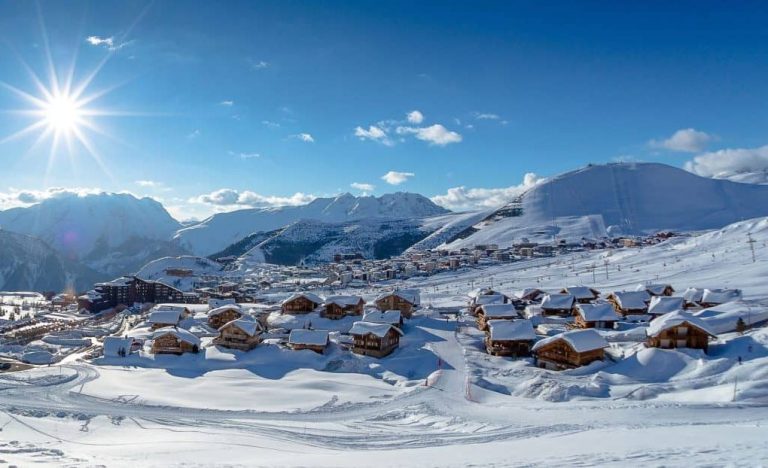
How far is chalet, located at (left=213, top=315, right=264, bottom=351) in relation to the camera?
4763 centimetres

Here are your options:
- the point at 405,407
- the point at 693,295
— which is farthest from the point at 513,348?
the point at 693,295

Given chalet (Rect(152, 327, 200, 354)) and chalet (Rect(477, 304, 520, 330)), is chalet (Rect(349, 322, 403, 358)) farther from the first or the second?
chalet (Rect(152, 327, 200, 354))

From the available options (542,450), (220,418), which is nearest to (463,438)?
(542,450)

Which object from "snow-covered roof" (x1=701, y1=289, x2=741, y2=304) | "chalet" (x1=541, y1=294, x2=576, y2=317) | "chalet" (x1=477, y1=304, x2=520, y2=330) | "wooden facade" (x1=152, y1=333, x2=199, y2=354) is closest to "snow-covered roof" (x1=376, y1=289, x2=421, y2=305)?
"chalet" (x1=477, y1=304, x2=520, y2=330)

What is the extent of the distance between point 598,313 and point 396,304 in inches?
938

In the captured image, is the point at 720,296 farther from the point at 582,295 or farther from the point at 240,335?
the point at 240,335

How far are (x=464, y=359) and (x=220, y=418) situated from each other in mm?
21524

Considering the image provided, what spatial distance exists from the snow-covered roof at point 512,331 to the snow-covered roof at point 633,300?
17.4 metres

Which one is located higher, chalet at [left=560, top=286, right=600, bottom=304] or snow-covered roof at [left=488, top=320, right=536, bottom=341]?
chalet at [left=560, top=286, right=600, bottom=304]

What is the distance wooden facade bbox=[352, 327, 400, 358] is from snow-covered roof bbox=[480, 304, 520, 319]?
12003mm

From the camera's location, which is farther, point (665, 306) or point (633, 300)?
point (633, 300)

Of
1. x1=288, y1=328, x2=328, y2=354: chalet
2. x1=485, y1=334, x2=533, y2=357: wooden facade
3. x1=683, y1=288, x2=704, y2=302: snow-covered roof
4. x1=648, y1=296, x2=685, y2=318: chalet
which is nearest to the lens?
x1=485, y1=334, x2=533, y2=357: wooden facade

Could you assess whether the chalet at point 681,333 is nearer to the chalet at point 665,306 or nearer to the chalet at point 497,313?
the chalet at point 665,306

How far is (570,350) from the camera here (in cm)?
3878
